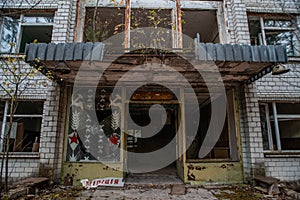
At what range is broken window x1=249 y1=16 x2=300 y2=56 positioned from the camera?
6.63m

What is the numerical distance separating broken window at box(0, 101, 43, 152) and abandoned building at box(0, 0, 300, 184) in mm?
28

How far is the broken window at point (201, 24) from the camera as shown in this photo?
6.77 m

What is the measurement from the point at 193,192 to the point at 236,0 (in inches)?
222

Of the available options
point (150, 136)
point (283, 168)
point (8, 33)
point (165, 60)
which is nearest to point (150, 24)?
point (165, 60)

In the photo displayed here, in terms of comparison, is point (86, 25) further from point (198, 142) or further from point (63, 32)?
point (198, 142)

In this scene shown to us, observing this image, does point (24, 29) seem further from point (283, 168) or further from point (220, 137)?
point (283, 168)

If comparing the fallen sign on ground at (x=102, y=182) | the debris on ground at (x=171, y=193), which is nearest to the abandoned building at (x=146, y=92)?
the fallen sign on ground at (x=102, y=182)

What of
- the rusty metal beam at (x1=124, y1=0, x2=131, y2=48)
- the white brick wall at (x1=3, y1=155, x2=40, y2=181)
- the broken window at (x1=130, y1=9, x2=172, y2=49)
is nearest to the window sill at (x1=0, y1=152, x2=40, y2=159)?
the white brick wall at (x1=3, y1=155, x2=40, y2=181)

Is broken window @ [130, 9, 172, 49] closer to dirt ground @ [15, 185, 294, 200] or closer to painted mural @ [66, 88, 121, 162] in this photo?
painted mural @ [66, 88, 121, 162]

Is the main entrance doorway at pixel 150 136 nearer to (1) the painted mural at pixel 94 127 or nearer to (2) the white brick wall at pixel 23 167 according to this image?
(1) the painted mural at pixel 94 127

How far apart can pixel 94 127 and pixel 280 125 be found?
536 centimetres

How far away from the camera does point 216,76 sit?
5320 mm

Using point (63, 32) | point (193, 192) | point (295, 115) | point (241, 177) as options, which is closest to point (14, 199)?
point (193, 192)

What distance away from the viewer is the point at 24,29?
648 cm
